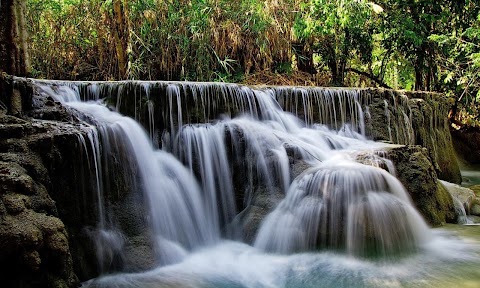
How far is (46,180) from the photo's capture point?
3.71 meters

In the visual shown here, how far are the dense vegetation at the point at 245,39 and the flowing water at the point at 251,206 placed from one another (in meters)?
3.45

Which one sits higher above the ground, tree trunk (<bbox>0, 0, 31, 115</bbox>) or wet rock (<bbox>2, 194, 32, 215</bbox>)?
tree trunk (<bbox>0, 0, 31, 115</bbox>)

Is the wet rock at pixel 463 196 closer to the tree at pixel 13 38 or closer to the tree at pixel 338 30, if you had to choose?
the tree at pixel 338 30

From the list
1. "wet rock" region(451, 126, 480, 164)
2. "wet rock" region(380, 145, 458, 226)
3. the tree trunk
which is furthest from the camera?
"wet rock" region(451, 126, 480, 164)

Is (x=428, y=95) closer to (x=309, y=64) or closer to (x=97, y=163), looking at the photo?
(x=309, y=64)

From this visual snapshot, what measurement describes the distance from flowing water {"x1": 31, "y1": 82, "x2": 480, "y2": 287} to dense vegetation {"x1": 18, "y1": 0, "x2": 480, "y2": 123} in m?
3.45

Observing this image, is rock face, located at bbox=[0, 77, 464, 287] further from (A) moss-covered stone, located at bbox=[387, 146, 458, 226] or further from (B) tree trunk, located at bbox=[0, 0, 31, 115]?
(B) tree trunk, located at bbox=[0, 0, 31, 115]

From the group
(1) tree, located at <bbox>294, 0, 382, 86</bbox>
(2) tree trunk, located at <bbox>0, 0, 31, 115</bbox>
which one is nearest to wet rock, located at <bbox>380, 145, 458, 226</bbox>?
(2) tree trunk, located at <bbox>0, 0, 31, 115</bbox>

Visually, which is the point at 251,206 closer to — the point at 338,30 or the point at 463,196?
the point at 463,196

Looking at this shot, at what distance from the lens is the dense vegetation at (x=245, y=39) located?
9.30 metres

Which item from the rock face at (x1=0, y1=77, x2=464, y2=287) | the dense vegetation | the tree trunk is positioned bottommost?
the rock face at (x1=0, y1=77, x2=464, y2=287)

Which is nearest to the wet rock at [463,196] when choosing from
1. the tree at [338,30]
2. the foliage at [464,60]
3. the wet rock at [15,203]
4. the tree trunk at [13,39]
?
the foliage at [464,60]

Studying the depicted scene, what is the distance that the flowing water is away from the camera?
4.15 meters

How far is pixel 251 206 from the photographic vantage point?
5414 mm
